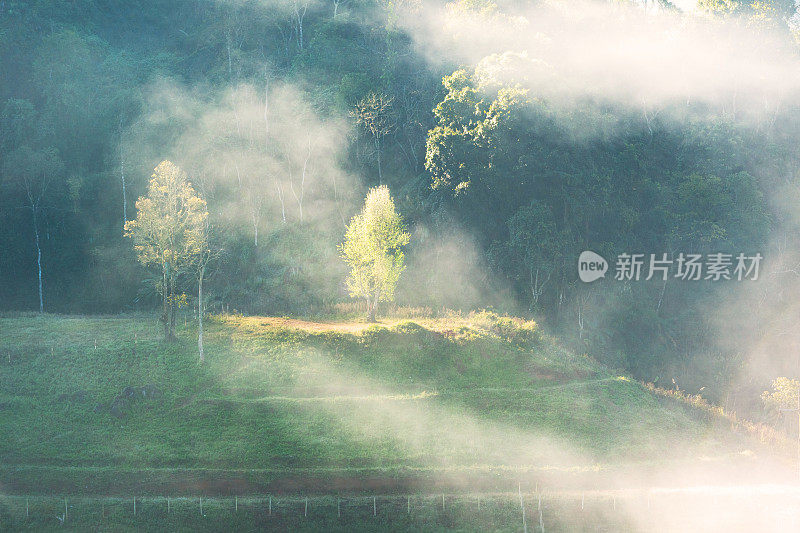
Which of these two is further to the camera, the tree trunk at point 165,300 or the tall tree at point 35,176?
the tall tree at point 35,176

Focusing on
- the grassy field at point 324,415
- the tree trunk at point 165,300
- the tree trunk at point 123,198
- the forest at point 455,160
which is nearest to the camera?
the grassy field at point 324,415

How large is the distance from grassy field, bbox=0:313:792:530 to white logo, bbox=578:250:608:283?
1496 centimetres

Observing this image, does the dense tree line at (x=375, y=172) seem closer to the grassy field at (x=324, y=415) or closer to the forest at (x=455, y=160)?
the forest at (x=455, y=160)

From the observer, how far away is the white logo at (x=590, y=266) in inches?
2341

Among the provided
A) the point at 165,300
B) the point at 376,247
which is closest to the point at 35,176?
the point at 165,300

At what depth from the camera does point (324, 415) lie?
1437 inches

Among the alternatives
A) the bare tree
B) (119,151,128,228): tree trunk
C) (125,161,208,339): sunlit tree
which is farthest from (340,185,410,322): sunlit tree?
(119,151,128,228): tree trunk

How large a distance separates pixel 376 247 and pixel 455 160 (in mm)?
16045

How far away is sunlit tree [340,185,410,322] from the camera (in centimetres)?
4766

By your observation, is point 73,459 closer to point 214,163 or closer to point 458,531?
point 458,531

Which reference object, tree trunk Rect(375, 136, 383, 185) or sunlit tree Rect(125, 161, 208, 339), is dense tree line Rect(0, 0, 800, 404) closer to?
tree trunk Rect(375, 136, 383, 185)

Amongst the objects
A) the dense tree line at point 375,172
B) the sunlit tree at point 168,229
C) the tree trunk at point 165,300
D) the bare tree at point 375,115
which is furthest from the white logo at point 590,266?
the tree trunk at point 165,300

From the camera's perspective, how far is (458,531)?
27484 millimetres

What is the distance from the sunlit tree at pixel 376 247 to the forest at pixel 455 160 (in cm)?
471
